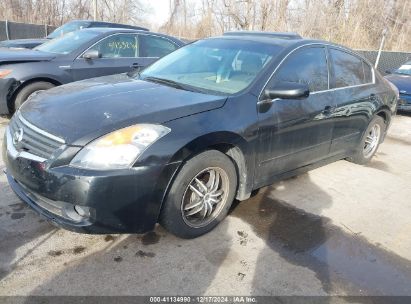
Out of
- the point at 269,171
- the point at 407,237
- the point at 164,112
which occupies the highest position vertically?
the point at 164,112

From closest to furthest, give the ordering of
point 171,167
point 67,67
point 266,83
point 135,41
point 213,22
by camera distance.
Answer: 1. point 171,167
2. point 266,83
3. point 67,67
4. point 135,41
5. point 213,22

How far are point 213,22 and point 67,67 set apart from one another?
73.4 ft

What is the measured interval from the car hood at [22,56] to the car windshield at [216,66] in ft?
8.62

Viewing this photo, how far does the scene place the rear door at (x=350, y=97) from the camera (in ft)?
14.4

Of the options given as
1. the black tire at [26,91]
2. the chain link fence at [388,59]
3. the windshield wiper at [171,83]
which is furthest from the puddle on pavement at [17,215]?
the chain link fence at [388,59]

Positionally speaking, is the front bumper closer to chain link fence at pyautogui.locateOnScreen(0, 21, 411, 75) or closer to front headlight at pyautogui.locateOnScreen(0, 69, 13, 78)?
front headlight at pyautogui.locateOnScreen(0, 69, 13, 78)

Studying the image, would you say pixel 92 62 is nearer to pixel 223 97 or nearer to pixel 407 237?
pixel 223 97

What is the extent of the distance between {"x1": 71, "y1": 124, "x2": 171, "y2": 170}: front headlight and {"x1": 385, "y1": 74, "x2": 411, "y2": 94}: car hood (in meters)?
8.66

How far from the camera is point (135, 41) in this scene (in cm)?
707

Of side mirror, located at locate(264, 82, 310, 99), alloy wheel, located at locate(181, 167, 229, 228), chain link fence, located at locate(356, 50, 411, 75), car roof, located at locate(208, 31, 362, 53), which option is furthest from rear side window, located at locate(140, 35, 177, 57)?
chain link fence, located at locate(356, 50, 411, 75)

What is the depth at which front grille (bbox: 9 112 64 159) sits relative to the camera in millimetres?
2695

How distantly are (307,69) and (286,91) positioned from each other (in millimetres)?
790

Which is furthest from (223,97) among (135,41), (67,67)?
(135,41)

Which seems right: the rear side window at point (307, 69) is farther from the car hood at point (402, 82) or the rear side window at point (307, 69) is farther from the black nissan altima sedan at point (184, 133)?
the car hood at point (402, 82)
